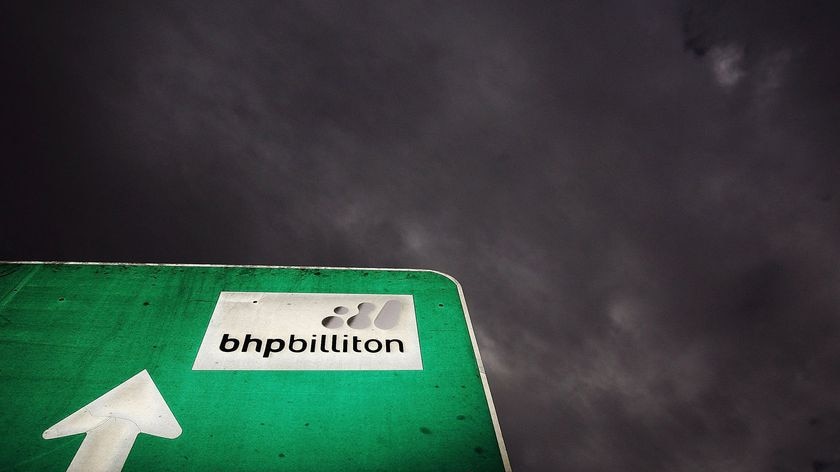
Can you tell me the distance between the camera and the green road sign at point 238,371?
1635 mm

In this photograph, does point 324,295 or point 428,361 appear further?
point 324,295

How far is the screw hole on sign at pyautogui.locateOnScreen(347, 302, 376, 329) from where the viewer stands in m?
2.18

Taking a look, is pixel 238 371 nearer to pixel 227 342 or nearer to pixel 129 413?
pixel 227 342

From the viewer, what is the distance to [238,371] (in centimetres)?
193

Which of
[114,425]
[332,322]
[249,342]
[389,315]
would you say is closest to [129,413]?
[114,425]

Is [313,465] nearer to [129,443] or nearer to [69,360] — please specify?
[129,443]

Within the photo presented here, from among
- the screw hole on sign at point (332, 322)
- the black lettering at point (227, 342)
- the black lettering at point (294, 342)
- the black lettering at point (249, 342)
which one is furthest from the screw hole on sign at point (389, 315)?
the black lettering at point (227, 342)

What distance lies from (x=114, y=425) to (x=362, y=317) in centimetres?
105

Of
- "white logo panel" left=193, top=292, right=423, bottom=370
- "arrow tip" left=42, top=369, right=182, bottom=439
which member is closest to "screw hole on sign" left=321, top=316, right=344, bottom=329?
"white logo panel" left=193, top=292, right=423, bottom=370

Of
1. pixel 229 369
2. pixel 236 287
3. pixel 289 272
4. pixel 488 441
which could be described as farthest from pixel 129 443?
pixel 488 441

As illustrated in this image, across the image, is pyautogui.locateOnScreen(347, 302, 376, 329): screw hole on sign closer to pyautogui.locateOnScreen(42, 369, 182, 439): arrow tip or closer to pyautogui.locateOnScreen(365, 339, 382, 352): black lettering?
pyautogui.locateOnScreen(365, 339, 382, 352): black lettering

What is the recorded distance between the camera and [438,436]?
5.63 ft

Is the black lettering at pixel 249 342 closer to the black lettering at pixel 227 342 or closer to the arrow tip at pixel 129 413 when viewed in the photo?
the black lettering at pixel 227 342

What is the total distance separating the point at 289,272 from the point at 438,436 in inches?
47.4
